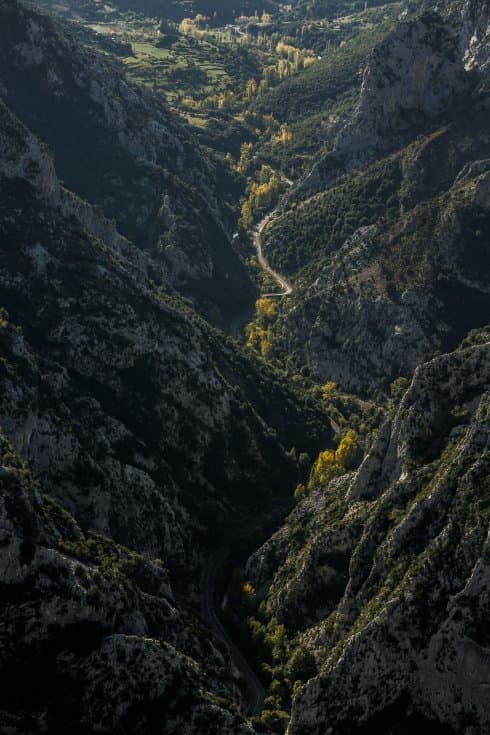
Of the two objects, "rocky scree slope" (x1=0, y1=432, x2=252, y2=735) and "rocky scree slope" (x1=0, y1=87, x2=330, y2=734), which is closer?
"rocky scree slope" (x1=0, y1=432, x2=252, y2=735)

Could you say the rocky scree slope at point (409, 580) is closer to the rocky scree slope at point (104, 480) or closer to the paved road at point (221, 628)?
the paved road at point (221, 628)

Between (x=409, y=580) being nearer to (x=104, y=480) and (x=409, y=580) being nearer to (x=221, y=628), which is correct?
(x=221, y=628)

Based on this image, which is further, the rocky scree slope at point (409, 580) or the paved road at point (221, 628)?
the paved road at point (221, 628)

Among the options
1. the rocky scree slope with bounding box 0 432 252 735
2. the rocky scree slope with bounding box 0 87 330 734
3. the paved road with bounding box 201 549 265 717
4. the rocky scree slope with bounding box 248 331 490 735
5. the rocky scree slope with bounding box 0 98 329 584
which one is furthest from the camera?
the rocky scree slope with bounding box 0 98 329 584

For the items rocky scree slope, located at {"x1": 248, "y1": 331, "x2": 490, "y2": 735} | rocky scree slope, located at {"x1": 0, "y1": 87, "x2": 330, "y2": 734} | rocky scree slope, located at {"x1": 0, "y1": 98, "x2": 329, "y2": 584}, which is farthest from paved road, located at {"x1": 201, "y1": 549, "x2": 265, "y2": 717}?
rocky scree slope, located at {"x1": 248, "y1": 331, "x2": 490, "y2": 735}

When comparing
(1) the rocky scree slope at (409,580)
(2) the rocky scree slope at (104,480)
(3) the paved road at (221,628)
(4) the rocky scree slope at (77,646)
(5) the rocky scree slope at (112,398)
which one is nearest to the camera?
(4) the rocky scree slope at (77,646)

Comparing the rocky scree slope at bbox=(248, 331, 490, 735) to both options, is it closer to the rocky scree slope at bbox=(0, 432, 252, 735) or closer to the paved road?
the paved road

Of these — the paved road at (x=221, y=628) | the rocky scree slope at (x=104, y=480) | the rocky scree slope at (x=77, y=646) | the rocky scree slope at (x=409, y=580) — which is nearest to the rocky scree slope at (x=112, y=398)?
the rocky scree slope at (x=104, y=480)
